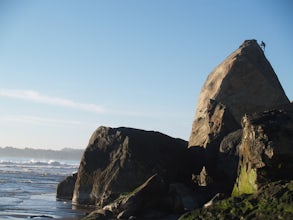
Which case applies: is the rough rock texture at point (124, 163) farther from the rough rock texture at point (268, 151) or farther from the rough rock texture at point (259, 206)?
the rough rock texture at point (259, 206)

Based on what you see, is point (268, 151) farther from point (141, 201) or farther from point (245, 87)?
point (245, 87)

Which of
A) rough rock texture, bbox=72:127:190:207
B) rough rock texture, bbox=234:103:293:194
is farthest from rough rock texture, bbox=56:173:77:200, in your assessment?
rough rock texture, bbox=234:103:293:194

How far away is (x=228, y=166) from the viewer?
2177 centimetres

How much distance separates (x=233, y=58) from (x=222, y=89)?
232 centimetres

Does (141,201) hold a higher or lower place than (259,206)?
lower

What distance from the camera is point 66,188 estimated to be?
26641mm

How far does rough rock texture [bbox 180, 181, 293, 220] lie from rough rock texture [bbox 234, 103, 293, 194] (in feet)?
2.00

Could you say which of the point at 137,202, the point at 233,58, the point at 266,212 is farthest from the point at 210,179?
the point at 233,58

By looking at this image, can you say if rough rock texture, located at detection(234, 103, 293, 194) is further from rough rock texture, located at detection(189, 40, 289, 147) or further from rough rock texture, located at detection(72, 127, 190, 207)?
rough rock texture, located at detection(189, 40, 289, 147)

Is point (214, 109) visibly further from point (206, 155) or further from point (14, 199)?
point (14, 199)

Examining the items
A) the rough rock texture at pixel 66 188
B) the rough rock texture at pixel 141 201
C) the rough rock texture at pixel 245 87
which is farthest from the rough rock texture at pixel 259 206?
the rough rock texture at pixel 245 87

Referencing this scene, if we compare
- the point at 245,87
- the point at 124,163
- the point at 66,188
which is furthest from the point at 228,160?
the point at 245,87

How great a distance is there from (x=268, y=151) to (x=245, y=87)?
2085 centimetres

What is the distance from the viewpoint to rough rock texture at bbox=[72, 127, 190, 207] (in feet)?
72.6
